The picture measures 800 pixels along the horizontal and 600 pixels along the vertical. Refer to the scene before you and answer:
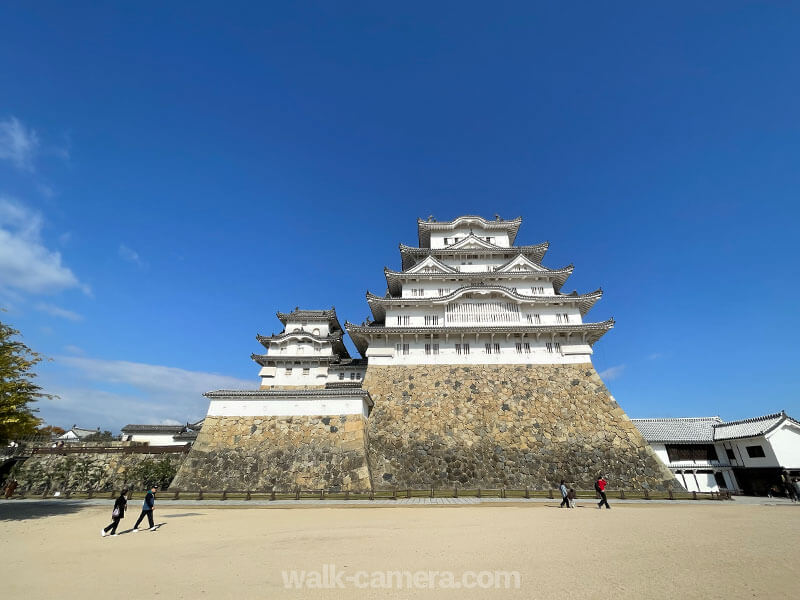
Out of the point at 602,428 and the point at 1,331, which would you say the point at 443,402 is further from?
the point at 1,331

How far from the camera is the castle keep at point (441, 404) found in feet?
61.7

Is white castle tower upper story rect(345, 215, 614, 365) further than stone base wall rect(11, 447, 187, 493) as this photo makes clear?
Yes

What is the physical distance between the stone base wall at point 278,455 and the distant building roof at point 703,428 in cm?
2045

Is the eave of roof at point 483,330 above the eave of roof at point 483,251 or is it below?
below

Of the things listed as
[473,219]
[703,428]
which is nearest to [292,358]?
[473,219]

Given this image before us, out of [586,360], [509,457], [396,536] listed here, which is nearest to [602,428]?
[586,360]

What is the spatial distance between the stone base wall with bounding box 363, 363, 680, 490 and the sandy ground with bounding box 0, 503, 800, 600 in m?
6.81

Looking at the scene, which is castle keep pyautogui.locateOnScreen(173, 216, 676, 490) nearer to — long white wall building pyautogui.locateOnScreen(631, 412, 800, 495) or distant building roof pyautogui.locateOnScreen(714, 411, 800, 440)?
long white wall building pyautogui.locateOnScreen(631, 412, 800, 495)

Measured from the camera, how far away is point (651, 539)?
28.5 feet

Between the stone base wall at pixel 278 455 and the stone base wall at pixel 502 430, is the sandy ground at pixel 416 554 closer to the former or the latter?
the stone base wall at pixel 278 455

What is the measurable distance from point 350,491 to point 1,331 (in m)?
15.5

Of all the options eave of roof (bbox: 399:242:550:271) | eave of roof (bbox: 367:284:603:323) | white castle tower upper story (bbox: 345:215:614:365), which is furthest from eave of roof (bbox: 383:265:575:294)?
eave of roof (bbox: 399:242:550:271)

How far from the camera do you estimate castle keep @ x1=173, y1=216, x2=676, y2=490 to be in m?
18.8

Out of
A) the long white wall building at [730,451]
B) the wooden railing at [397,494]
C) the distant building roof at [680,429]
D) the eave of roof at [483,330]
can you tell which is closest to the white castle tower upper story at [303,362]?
the eave of roof at [483,330]
